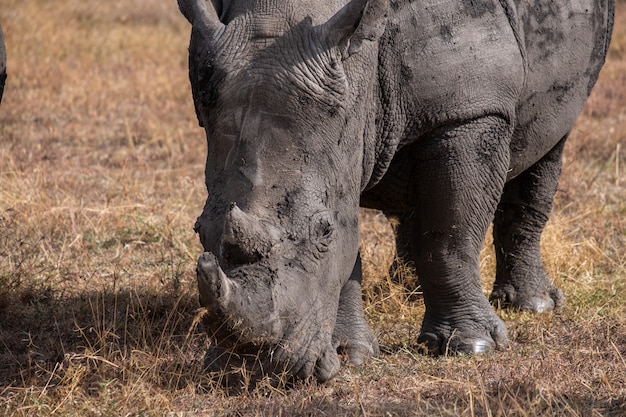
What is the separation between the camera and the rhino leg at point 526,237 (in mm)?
6512

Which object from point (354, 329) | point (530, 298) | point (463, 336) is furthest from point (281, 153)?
point (530, 298)

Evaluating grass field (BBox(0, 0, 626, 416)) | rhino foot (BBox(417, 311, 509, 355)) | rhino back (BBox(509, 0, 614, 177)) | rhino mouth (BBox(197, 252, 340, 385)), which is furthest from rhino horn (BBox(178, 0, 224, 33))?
rhino foot (BBox(417, 311, 509, 355))

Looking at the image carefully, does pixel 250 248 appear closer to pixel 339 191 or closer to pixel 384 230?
pixel 339 191

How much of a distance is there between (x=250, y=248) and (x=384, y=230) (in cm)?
375

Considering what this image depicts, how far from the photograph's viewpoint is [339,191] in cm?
449

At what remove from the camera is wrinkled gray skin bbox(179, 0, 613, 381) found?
13.8ft

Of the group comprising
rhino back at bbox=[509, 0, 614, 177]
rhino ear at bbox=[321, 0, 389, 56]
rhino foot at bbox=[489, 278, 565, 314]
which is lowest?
rhino foot at bbox=[489, 278, 565, 314]

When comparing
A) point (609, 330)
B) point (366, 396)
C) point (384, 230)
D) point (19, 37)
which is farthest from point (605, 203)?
point (19, 37)

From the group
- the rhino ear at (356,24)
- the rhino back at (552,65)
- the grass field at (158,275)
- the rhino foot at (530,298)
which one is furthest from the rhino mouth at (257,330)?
the rhino foot at (530,298)

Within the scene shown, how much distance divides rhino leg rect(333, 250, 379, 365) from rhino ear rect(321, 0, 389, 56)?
5.18 feet

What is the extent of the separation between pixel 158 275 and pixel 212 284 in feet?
9.43

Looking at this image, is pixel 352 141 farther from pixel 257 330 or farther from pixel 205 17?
pixel 257 330

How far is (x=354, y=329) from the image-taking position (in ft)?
17.8

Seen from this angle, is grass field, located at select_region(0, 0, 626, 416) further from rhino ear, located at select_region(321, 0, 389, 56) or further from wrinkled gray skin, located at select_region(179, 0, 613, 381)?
rhino ear, located at select_region(321, 0, 389, 56)
